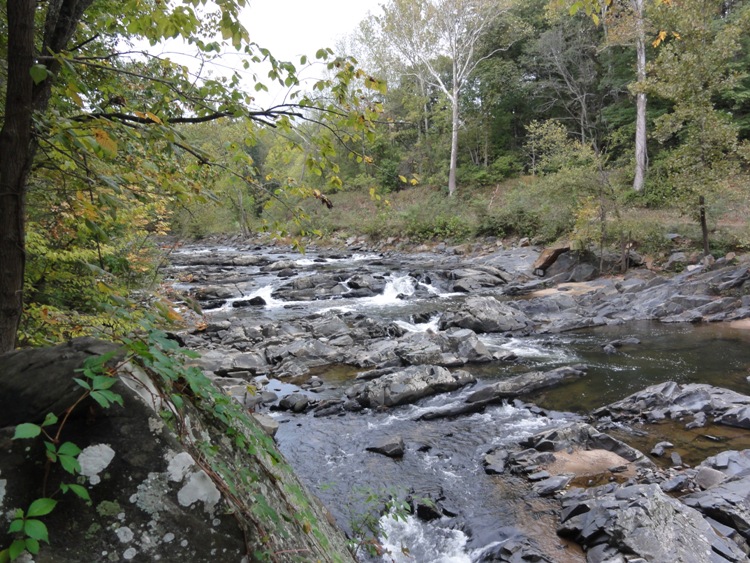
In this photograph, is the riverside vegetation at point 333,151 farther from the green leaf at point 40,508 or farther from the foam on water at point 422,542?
the foam on water at point 422,542

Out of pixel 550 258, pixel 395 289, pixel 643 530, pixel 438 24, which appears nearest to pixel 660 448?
pixel 643 530

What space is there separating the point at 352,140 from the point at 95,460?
216 centimetres

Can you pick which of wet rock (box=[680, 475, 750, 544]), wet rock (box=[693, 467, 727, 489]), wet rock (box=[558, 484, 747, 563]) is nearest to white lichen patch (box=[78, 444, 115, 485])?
wet rock (box=[558, 484, 747, 563])

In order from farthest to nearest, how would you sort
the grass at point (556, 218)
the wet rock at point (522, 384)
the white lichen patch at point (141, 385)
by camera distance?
the grass at point (556, 218), the wet rock at point (522, 384), the white lichen patch at point (141, 385)

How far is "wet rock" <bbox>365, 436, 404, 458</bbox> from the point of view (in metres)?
6.64

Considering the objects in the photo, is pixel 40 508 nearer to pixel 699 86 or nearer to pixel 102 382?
pixel 102 382

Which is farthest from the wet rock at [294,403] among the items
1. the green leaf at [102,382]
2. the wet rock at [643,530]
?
the green leaf at [102,382]

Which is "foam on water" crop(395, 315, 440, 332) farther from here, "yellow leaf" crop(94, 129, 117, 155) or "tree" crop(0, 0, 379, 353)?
"yellow leaf" crop(94, 129, 117, 155)

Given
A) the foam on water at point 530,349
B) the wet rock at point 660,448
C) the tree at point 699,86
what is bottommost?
the wet rock at point 660,448

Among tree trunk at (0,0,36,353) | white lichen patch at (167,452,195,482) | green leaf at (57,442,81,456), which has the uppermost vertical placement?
tree trunk at (0,0,36,353)

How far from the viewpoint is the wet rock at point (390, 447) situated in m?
6.64

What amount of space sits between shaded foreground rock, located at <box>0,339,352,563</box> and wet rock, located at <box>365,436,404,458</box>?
5.11m

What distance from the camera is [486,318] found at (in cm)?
1309

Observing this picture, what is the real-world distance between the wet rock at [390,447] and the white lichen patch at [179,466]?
554 cm
